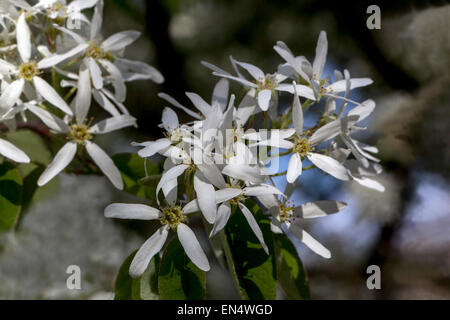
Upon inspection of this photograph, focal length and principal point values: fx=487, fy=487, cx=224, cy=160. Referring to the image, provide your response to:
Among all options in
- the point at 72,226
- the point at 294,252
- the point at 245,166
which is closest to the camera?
the point at 245,166

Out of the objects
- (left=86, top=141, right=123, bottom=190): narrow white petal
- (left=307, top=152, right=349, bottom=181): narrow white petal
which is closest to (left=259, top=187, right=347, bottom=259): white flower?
(left=307, top=152, right=349, bottom=181): narrow white petal

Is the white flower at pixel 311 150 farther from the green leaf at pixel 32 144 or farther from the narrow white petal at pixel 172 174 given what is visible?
the green leaf at pixel 32 144

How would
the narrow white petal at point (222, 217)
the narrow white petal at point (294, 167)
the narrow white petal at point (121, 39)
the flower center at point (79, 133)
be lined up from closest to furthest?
1. the narrow white petal at point (222, 217)
2. the narrow white petal at point (294, 167)
3. the flower center at point (79, 133)
4. the narrow white petal at point (121, 39)

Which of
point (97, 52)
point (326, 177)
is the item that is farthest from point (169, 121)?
point (326, 177)

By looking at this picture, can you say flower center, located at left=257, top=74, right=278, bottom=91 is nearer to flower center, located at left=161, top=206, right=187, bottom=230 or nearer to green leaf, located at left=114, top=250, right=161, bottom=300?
flower center, located at left=161, top=206, right=187, bottom=230

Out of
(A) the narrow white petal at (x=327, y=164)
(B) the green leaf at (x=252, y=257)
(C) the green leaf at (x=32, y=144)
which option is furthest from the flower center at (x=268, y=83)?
(C) the green leaf at (x=32, y=144)
